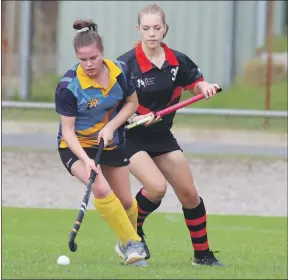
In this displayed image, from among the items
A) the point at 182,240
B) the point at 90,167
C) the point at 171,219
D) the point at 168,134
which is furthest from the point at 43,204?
the point at 90,167

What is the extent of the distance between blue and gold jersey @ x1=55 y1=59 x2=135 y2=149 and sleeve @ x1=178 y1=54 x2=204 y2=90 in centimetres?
71

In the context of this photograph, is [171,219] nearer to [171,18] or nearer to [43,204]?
[43,204]

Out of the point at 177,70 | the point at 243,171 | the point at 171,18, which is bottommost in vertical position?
the point at 243,171

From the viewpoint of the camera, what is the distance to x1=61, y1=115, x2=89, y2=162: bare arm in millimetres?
7578

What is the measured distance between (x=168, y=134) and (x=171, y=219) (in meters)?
4.53

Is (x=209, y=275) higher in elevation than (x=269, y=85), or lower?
higher

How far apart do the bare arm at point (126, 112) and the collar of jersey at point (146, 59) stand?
1.61 feet

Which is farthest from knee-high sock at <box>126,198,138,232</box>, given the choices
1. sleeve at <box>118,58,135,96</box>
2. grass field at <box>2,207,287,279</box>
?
sleeve at <box>118,58,135,96</box>

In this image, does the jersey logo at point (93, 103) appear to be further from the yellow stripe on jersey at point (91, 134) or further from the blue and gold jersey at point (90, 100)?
the yellow stripe on jersey at point (91, 134)

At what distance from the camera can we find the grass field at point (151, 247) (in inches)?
281

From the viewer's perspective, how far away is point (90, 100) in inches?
301

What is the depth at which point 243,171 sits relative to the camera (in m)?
17.0

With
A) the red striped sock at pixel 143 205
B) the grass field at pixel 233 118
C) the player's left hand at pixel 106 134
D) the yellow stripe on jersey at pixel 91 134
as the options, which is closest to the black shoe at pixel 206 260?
the red striped sock at pixel 143 205

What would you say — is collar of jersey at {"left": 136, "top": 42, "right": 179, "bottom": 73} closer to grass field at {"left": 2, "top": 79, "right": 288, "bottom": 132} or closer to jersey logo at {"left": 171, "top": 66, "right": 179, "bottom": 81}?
jersey logo at {"left": 171, "top": 66, "right": 179, "bottom": 81}
